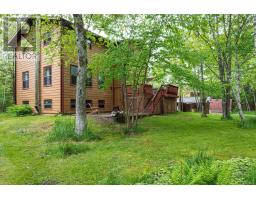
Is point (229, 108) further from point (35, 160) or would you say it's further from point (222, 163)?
point (35, 160)

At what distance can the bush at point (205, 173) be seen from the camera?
98.0 inches

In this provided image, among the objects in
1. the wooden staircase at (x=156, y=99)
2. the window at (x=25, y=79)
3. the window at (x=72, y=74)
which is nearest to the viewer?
the window at (x=25, y=79)

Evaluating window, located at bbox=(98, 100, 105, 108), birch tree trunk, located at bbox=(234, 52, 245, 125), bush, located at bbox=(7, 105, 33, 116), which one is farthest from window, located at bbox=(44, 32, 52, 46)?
birch tree trunk, located at bbox=(234, 52, 245, 125)

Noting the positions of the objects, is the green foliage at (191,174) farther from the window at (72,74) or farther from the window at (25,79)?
the window at (72,74)

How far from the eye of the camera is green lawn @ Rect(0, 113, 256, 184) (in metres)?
2.96

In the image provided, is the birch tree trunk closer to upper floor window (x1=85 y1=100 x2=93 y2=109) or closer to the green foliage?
the green foliage

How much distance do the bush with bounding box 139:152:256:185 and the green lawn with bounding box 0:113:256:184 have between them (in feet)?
0.68

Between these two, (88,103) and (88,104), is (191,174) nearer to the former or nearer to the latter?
(88,104)

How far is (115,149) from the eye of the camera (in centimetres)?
378

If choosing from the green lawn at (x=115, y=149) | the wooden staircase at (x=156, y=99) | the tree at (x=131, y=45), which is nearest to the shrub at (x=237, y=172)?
the green lawn at (x=115, y=149)

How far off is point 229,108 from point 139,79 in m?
1.66

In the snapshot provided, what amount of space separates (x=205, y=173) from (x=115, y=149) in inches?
62.9

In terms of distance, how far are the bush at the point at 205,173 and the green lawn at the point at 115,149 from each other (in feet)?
0.68
